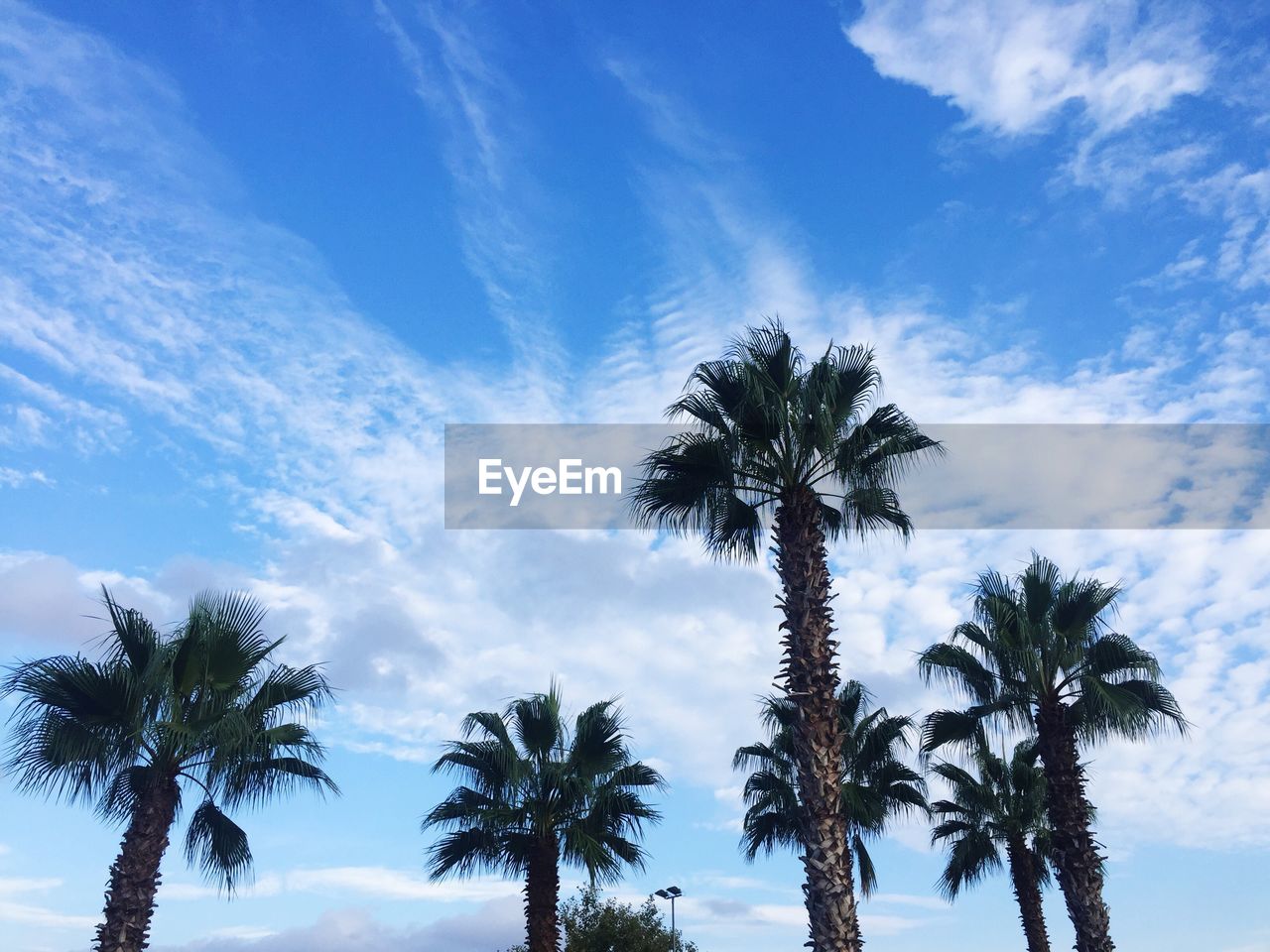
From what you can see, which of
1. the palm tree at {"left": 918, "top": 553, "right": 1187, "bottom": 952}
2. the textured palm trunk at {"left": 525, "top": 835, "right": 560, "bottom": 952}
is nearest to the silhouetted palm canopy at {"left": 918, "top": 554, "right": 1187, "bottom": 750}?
the palm tree at {"left": 918, "top": 553, "right": 1187, "bottom": 952}

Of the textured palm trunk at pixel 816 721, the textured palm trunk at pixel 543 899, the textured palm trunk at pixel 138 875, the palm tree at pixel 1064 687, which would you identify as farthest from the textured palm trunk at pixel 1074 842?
the textured palm trunk at pixel 138 875

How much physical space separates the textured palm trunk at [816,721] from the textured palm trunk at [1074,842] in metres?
7.48

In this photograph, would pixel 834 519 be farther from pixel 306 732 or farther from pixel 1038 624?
pixel 306 732

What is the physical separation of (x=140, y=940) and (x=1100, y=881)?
1680cm

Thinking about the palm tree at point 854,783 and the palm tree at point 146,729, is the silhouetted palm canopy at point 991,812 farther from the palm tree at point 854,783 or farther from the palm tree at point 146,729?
the palm tree at point 146,729

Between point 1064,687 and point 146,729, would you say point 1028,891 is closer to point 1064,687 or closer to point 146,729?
point 1064,687

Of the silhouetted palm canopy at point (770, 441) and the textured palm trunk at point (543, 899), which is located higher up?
the silhouetted palm canopy at point (770, 441)

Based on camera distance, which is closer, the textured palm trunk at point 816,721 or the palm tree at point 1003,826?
the textured palm trunk at point 816,721

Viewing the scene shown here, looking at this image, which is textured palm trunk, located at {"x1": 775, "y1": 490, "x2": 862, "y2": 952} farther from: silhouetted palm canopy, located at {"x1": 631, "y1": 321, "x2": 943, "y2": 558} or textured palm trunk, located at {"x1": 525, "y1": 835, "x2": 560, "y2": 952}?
textured palm trunk, located at {"x1": 525, "y1": 835, "x2": 560, "y2": 952}

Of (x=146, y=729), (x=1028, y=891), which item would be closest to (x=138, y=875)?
(x=146, y=729)

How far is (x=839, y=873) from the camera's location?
13.8 metres

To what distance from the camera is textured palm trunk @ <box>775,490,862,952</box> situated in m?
13.7

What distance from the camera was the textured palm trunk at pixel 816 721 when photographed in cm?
1374

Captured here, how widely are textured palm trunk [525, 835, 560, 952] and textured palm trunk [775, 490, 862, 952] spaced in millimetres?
10004
